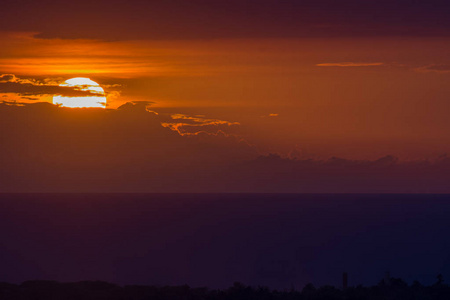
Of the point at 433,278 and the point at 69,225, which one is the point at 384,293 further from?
the point at 69,225

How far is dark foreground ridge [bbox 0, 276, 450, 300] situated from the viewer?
23.1 meters

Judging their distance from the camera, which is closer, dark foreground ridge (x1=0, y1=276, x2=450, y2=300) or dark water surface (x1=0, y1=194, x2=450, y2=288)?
dark foreground ridge (x1=0, y1=276, x2=450, y2=300)

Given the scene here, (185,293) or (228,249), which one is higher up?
(185,293)

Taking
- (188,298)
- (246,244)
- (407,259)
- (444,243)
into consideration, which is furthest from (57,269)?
(188,298)

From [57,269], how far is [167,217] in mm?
91179

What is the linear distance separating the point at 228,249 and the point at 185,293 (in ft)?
333

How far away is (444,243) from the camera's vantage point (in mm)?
123188

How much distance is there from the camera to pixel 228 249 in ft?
408

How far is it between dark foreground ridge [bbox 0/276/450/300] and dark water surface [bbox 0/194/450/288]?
60839mm

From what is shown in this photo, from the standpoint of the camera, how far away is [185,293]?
23609 millimetres

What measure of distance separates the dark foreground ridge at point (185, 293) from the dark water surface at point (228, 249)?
60.8 m

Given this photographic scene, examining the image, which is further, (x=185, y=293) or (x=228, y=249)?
(x=228, y=249)

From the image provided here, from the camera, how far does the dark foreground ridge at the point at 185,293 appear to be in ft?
75.8

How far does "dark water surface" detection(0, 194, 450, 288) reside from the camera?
95.1 metres
